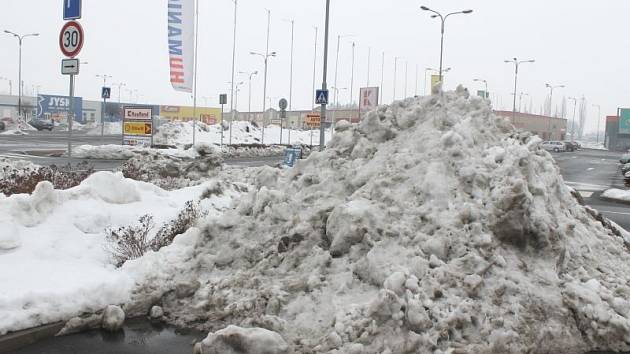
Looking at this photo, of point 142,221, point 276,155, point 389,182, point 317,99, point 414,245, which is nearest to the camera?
point 414,245

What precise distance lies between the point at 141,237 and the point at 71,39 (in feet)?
18.2

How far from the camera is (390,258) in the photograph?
5629 millimetres

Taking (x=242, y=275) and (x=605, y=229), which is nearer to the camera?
→ (x=242, y=275)

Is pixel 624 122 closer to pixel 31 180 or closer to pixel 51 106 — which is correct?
pixel 51 106

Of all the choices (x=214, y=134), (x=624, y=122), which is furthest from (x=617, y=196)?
(x=624, y=122)

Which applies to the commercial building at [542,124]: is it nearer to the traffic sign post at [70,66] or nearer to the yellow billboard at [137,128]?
the yellow billboard at [137,128]

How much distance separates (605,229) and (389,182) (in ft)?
11.8

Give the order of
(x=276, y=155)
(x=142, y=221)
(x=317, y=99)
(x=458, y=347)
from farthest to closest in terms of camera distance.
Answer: (x=276, y=155)
(x=317, y=99)
(x=142, y=221)
(x=458, y=347)

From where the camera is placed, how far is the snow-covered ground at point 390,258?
5043mm

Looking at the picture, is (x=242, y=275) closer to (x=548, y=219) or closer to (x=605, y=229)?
(x=548, y=219)

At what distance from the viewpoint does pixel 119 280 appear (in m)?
5.96

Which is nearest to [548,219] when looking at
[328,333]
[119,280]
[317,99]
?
[328,333]

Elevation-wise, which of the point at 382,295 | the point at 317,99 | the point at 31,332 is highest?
the point at 317,99

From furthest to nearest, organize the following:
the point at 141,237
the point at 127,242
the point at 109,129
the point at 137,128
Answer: the point at 109,129 < the point at 137,128 < the point at 141,237 < the point at 127,242
